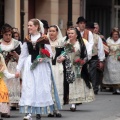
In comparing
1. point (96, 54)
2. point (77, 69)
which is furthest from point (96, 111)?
point (96, 54)

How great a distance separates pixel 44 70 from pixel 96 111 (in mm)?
2717

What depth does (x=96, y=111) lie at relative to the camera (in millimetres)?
15664

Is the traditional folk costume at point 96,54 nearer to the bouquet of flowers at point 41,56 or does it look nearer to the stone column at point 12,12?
the stone column at point 12,12

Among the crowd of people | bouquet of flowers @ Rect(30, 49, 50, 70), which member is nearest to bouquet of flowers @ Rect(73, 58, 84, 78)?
the crowd of people

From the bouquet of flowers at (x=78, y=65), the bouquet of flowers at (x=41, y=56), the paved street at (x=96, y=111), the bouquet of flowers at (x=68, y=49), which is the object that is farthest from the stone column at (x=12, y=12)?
the bouquet of flowers at (x=41, y=56)

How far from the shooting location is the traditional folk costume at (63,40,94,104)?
50.8ft

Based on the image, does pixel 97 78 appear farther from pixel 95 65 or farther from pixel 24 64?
pixel 24 64

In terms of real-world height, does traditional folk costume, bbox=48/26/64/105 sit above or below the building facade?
below

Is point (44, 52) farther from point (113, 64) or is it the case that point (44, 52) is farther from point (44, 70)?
point (113, 64)

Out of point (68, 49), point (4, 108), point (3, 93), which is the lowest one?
point (4, 108)

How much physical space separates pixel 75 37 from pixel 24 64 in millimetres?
2270

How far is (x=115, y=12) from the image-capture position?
34.7m

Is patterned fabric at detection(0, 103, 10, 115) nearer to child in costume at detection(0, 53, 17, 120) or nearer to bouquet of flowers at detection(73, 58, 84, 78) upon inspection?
child in costume at detection(0, 53, 17, 120)

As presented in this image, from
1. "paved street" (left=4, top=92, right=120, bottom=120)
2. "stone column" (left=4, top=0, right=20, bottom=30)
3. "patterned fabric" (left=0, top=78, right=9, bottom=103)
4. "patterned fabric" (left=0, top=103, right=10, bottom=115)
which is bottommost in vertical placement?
"paved street" (left=4, top=92, right=120, bottom=120)
